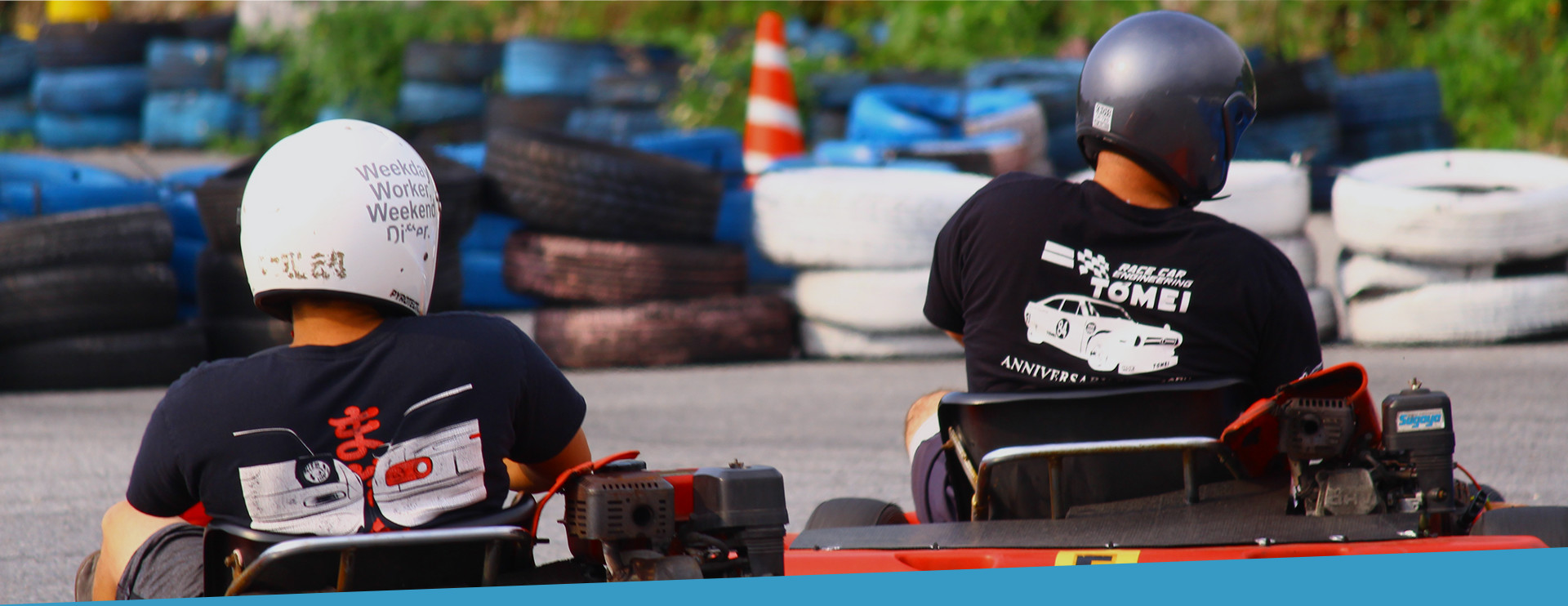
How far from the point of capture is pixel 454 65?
1356 centimetres

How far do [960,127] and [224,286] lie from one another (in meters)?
4.68

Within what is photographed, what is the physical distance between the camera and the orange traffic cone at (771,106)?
1018cm

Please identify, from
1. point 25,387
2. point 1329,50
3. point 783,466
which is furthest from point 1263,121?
point 25,387

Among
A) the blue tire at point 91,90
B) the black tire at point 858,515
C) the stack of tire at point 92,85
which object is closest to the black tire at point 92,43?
the stack of tire at point 92,85

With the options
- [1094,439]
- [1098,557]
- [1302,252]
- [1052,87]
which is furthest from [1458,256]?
[1098,557]

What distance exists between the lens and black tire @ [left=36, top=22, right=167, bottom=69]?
15203 mm

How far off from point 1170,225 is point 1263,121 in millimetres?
7212

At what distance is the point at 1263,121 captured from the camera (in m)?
9.58

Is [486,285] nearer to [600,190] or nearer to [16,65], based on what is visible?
[600,190]

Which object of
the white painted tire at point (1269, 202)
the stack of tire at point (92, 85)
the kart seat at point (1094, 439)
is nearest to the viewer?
the kart seat at point (1094, 439)

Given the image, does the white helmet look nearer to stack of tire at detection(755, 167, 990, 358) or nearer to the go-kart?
the go-kart

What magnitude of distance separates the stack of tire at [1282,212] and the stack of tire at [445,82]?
794 centimetres

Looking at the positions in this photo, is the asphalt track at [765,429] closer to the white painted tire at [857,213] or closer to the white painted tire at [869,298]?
the white painted tire at [869,298]

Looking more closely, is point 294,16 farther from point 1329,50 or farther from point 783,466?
point 783,466
